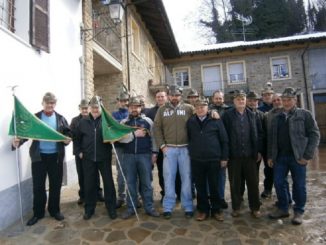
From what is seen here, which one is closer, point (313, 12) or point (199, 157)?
point (199, 157)

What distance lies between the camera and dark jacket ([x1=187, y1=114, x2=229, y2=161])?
14.8 feet

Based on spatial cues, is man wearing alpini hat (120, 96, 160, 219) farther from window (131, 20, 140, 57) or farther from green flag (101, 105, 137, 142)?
window (131, 20, 140, 57)

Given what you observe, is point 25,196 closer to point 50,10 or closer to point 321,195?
point 50,10

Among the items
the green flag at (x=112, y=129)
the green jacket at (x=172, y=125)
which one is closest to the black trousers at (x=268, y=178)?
the green jacket at (x=172, y=125)

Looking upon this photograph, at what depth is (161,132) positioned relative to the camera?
189 inches

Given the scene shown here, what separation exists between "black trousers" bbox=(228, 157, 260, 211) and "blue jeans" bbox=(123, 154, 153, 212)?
4.04 feet

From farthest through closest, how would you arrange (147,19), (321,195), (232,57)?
1. (232,57)
2. (147,19)
3. (321,195)

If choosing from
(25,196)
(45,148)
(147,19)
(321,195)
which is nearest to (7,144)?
(45,148)

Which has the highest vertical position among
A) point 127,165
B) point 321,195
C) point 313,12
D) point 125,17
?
point 313,12

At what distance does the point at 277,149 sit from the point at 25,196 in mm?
3966

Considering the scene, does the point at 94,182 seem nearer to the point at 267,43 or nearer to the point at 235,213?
the point at 235,213

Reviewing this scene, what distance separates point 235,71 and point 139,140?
17691mm

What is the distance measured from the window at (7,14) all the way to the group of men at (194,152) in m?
1.53

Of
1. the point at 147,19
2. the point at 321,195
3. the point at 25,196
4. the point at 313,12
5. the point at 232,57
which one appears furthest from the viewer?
the point at 313,12
